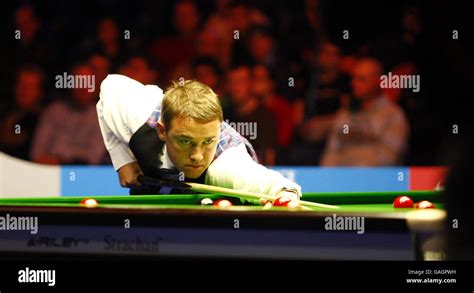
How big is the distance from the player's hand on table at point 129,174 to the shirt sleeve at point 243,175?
1.40 feet

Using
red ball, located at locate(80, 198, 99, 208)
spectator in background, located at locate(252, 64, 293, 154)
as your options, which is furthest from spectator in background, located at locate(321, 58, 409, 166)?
red ball, located at locate(80, 198, 99, 208)

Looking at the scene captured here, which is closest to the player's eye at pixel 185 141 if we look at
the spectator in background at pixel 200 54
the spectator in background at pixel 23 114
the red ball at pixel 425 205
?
the spectator in background at pixel 200 54

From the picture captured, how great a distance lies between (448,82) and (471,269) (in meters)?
1.10

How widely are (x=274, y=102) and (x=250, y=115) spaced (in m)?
0.18

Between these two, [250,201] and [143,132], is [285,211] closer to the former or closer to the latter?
[250,201]

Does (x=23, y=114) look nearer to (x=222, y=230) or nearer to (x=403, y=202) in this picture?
(x=222, y=230)

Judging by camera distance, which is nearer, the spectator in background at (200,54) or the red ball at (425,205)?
the red ball at (425,205)

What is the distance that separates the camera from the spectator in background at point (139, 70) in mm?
4545

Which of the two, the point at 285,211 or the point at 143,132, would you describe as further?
the point at 143,132

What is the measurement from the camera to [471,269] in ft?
13.3

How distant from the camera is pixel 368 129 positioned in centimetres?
447

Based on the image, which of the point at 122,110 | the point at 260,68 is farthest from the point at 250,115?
the point at 122,110

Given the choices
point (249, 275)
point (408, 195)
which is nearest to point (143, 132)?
point (249, 275)

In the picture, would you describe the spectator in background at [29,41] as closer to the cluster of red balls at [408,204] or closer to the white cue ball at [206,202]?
the white cue ball at [206,202]
